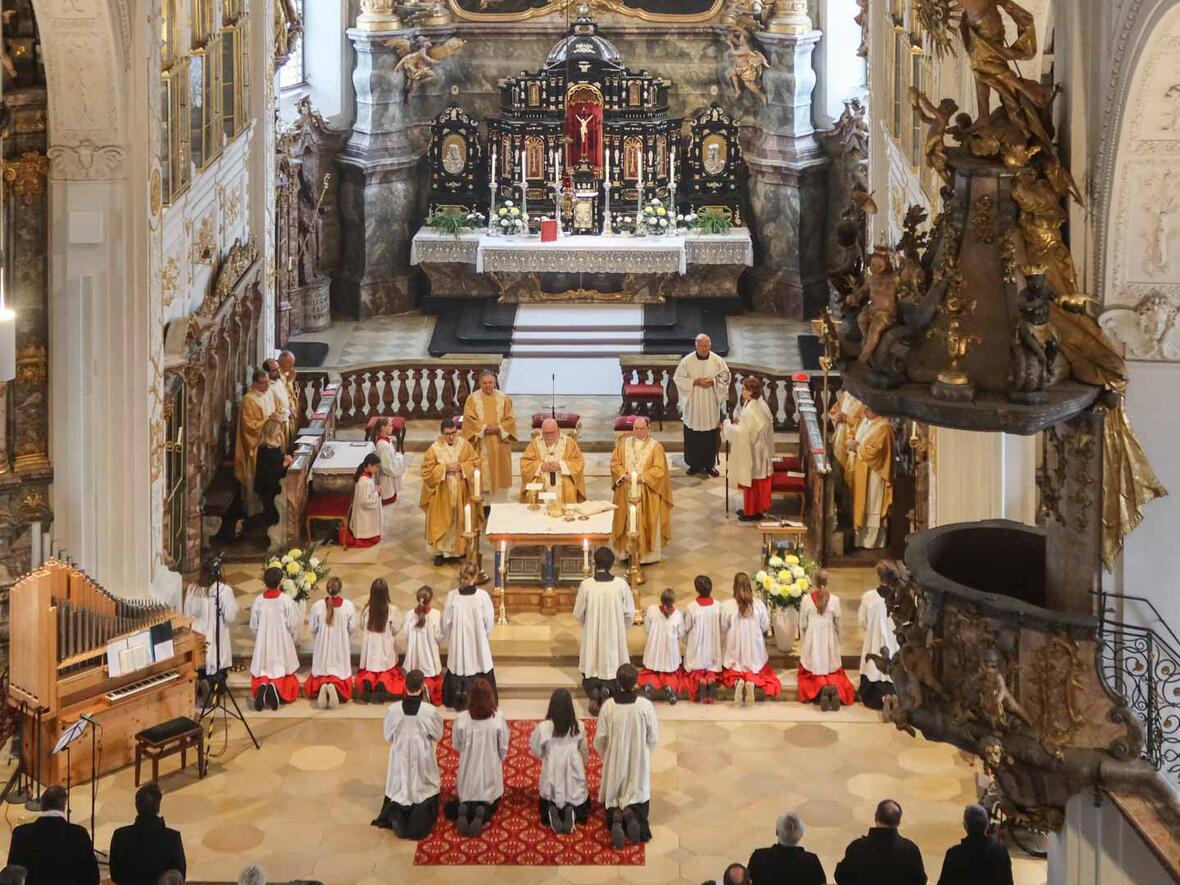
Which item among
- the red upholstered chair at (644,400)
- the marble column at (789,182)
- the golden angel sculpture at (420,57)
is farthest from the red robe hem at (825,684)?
the golden angel sculpture at (420,57)

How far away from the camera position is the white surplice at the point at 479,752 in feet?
48.9

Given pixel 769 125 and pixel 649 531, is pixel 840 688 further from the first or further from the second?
pixel 769 125

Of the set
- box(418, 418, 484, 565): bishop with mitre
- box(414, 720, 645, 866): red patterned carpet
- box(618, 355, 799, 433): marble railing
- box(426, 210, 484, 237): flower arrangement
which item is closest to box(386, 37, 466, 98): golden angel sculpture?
box(426, 210, 484, 237): flower arrangement

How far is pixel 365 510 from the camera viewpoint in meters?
21.0

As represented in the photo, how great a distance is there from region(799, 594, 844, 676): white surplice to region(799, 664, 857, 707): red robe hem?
0.14 feet

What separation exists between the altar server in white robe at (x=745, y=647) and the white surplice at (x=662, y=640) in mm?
392

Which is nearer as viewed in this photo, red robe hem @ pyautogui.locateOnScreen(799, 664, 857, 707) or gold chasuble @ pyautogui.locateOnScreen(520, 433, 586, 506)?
red robe hem @ pyautogui.locateOnScreen(799, 664, 857, 707)

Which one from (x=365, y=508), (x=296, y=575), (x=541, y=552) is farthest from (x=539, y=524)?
(x=365, y=508)

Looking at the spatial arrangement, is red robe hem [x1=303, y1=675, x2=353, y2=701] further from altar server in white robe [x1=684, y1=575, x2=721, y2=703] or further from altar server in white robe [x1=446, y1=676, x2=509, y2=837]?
altar server in white robe [x1=684, y1=575, x2=721, y2=703]

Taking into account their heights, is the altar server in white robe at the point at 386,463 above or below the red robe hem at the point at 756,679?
above

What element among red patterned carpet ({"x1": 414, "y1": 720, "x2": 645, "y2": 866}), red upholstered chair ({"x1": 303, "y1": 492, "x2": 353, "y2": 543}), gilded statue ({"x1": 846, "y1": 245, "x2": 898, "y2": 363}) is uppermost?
gilded statue ({"x1": 846, "y1": 245, "x2": 898, "y2": 363})

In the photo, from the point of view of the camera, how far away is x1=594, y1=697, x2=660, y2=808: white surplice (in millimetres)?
14844

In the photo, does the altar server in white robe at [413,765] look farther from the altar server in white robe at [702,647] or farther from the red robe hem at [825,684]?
the red robe hem at [825,684]

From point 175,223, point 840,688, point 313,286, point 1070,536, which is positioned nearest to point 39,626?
point 175,223
